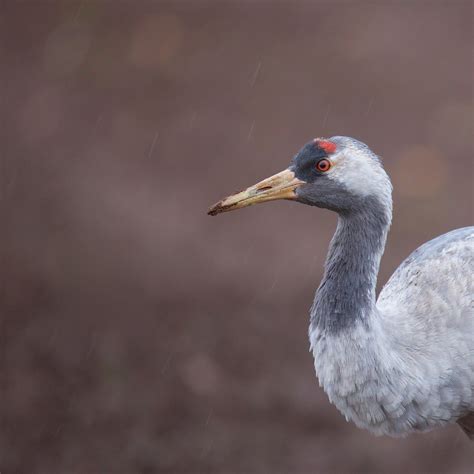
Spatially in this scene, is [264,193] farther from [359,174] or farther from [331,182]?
[359,174]

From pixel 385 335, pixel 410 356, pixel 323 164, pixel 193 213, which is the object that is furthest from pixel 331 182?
pixel 193 213

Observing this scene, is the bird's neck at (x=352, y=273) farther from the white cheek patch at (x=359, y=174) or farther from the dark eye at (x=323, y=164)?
the dark eye at (x=323, y=164)

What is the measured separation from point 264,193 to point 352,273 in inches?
20.7

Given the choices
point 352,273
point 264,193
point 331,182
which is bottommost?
point 352,273

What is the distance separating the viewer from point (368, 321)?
13.6ft

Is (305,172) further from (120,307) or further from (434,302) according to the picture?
(120,307)

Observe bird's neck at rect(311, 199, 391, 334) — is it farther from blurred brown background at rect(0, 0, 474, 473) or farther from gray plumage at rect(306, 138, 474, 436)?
blurred brown background at rect(0, 0, 474, 473)

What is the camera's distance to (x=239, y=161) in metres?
10.5

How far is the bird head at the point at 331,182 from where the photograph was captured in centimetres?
414

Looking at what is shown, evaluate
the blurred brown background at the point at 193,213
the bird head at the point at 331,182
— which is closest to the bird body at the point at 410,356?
the bird head at the point at 331,182

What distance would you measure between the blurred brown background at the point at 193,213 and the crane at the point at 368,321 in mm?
2469

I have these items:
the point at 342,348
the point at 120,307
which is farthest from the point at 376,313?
the point at 120,307

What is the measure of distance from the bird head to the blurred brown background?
3.06 metres

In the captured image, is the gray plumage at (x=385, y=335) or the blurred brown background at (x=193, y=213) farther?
the blurred brown background at (x=193, y=213)
